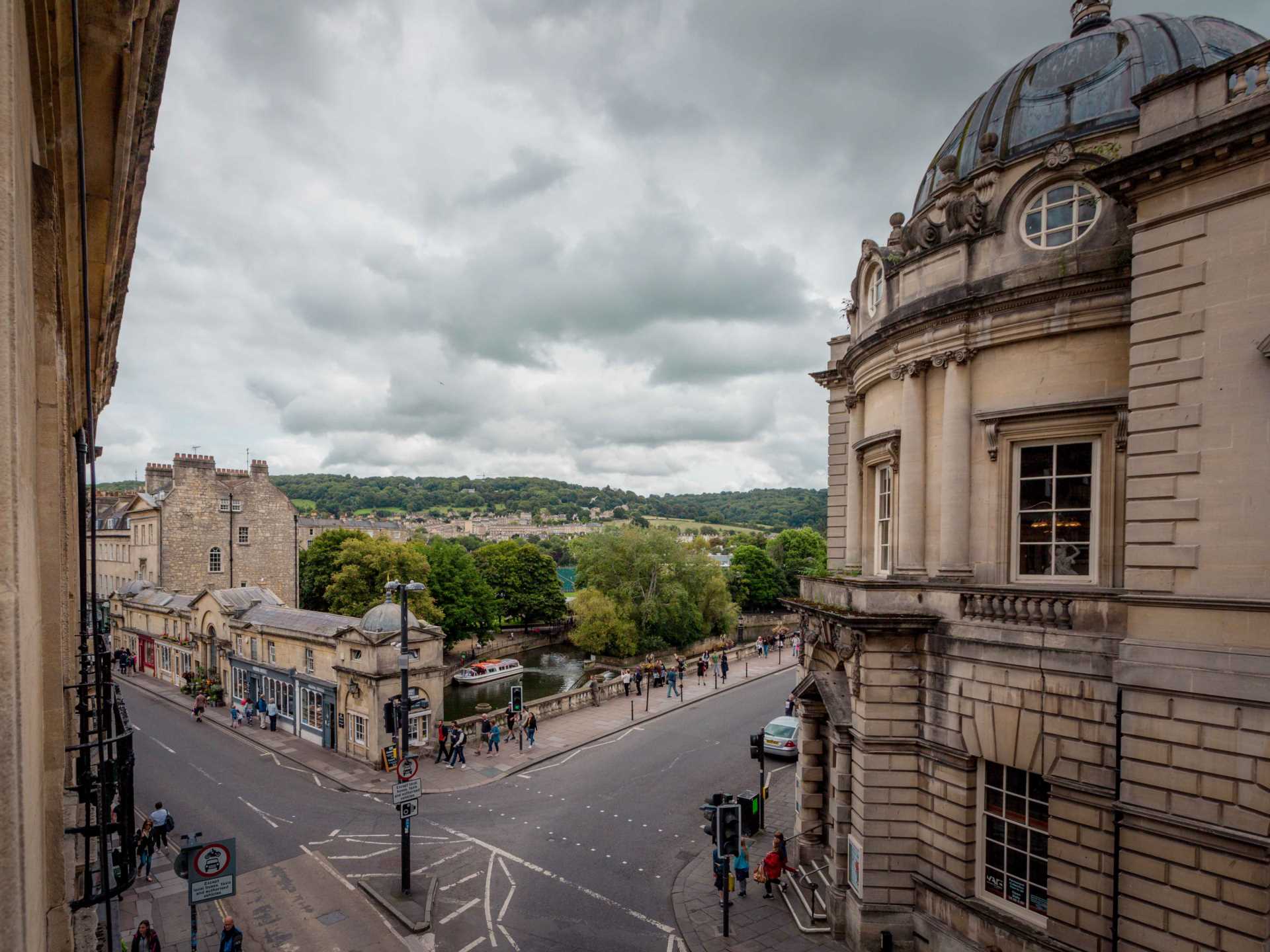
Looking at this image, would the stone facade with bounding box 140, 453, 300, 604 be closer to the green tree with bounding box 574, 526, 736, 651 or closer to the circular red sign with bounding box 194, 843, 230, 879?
the green tree with bounding box 574, 526, 736, 651

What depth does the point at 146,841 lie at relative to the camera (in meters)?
15.9

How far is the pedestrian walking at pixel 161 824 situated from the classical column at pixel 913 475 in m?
18.2

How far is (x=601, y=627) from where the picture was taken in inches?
1796

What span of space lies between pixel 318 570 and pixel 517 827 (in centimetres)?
3968

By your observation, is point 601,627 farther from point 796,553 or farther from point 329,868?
point 796,553

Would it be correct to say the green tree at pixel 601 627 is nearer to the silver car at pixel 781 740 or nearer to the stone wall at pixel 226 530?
the stone wall at pixel 226 530

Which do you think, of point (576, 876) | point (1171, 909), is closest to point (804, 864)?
point (576, 876)

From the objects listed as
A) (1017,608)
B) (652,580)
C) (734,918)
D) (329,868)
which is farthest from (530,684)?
(1017,608)

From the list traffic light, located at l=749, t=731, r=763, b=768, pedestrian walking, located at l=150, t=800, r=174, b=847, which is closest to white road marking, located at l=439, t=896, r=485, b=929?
traffic light, located at l=749, t=731, r=763, b=768

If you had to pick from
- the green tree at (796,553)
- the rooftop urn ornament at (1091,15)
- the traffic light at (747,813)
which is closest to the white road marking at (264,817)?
the traffic light at (747,813)

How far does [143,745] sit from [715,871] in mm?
22377

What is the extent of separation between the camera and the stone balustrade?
10609mm

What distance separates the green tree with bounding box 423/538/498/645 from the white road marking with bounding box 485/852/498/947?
1262 inches

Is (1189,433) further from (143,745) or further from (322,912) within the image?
(143,745)
